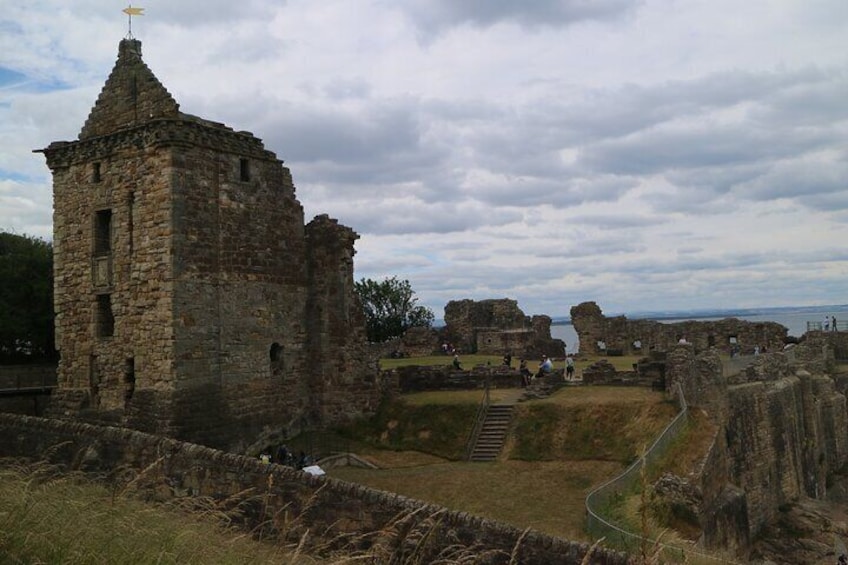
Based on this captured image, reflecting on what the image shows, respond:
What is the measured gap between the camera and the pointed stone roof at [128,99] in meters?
21.3

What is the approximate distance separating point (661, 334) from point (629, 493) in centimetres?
2831

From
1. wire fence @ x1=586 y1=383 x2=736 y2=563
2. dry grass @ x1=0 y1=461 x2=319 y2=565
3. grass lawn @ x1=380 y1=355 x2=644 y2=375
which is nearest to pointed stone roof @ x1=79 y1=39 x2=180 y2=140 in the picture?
wire fence @ x1=586 y1=383 x2=736 y2=563

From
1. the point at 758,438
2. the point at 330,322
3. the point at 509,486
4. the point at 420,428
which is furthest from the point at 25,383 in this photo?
the point at 758,438

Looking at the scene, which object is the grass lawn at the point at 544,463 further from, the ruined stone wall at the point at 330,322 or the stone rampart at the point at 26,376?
the stone rampart at the point at 26,376

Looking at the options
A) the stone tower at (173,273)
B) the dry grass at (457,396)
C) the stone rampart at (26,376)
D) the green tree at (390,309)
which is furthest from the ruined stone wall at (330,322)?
the green tree at (390,309)

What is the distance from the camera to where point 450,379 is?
28.2 m

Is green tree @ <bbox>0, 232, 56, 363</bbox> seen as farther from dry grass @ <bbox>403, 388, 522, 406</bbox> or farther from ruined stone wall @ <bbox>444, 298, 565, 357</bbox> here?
ruined stone wall @ <bbox>444, 298, 565, 357</bbox>

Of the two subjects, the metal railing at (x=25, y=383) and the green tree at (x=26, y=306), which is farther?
the green tree at (x=26, y=306)

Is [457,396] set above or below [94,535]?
below

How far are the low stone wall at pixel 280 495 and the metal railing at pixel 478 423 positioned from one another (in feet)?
34.2

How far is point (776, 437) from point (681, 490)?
13.4m

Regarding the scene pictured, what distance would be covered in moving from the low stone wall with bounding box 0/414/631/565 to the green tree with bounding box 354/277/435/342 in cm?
4884

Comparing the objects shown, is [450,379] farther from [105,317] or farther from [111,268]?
[111,268]

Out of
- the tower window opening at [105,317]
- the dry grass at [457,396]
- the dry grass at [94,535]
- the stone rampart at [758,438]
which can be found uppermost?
the tower window opening at [105,317]
